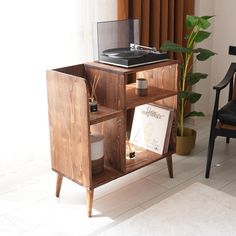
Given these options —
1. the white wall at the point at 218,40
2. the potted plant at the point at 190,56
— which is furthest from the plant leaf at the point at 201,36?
the white wall at the point at 218,40

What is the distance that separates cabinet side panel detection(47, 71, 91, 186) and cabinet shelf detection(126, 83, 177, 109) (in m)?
0.32

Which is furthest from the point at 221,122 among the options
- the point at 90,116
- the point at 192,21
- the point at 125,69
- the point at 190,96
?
the point at 90,116

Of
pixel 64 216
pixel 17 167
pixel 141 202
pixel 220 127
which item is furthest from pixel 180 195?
pixel 17 167

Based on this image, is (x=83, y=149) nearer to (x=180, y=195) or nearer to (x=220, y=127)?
(x=180, y=195)

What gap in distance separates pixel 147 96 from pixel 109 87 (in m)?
0.28

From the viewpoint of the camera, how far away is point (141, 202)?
7.66 feet

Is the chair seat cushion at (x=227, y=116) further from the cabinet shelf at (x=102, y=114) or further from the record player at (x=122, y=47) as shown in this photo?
the cabinet shelf at (x=102, y=114)

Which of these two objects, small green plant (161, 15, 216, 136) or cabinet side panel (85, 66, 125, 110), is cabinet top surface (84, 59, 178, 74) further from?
small green plant (161, 15, 216, 136)

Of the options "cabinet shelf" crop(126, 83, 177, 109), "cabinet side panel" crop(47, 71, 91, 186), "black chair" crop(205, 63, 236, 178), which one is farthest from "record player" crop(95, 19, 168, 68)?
"black chair" crop(205, 63, 236, 178)

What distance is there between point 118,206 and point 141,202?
0.46 ft

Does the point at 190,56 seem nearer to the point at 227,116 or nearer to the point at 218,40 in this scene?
the point at 227,116

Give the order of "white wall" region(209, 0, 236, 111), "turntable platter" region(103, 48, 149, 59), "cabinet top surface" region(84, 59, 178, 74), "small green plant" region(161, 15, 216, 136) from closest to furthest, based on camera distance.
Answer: "cabinet top surface" region(84, 59, 178, 74), "turntable platter" region(103, 48, 149, 59), "small green plant" region(161, 15, 216, 136), "white wall" region(209, 0, 236, 111)

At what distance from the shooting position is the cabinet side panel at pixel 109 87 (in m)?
2.12

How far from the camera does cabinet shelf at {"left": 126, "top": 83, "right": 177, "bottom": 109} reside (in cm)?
224
